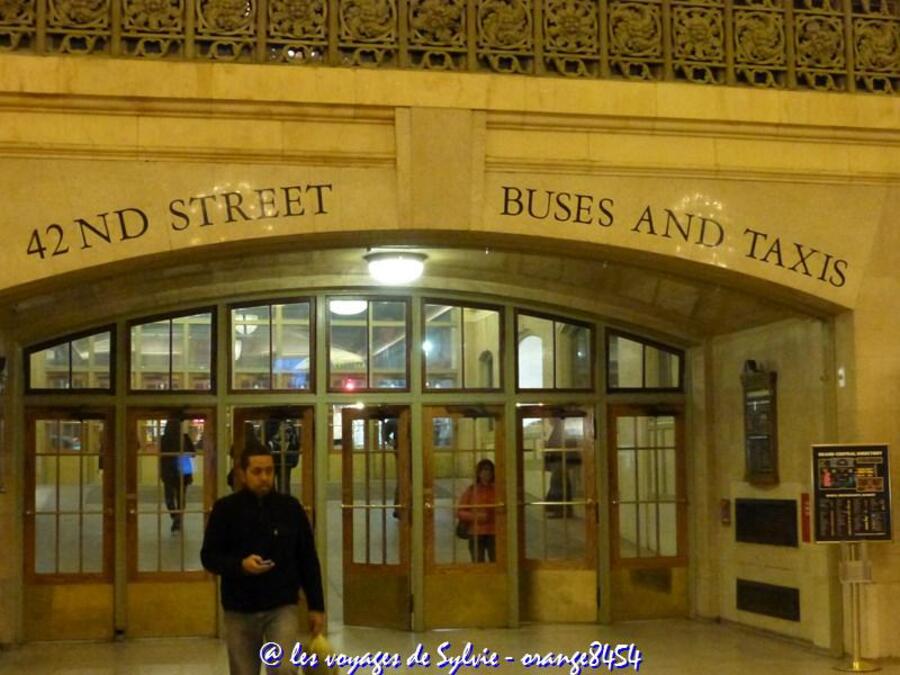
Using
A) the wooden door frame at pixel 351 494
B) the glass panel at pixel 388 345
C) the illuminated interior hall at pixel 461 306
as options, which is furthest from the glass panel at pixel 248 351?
the glass panel at pixel 388 345

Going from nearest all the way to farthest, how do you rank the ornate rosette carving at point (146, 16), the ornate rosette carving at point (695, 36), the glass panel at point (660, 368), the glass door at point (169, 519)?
the ornate rosette carving at point (146, 16) < the ornate rosette carving at point (695, 36) < the glass door at point (169, 519) < the glass panel at point (660, 368)

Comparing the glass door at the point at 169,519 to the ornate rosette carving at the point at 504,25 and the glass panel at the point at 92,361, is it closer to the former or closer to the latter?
the glass panel at the point at 92,361

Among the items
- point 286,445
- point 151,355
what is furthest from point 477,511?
point 151,355

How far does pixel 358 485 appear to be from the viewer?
413 inches

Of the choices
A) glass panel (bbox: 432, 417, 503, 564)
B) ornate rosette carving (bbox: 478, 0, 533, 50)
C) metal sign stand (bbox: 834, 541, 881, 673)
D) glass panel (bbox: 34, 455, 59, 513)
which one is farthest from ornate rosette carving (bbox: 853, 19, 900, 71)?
glass panel (bbox: 34, 455, 59, 513)

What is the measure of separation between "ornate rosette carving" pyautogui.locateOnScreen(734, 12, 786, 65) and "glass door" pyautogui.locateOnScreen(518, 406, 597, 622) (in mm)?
3463

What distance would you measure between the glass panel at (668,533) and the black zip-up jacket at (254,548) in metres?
5.63

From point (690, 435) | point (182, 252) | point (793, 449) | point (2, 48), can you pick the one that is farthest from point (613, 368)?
point (2, 48)

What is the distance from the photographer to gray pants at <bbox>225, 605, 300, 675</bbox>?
577 centimetres

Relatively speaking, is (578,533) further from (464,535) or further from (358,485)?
(358,485)

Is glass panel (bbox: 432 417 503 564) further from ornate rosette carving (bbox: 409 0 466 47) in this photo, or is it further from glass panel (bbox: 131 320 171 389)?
ornate rosette carving (bbox: 409 0 466 47)

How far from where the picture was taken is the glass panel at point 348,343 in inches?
418

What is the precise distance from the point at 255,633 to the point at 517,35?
4.42 metres

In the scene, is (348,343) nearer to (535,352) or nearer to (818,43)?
(535,352)
